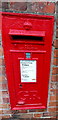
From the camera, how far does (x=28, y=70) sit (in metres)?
1.43

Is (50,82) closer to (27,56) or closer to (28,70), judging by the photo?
(28,70)

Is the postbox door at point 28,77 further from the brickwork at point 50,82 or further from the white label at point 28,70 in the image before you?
the brickwork at point 50,82

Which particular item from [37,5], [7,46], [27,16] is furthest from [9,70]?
[37,5]

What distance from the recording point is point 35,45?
132 cm

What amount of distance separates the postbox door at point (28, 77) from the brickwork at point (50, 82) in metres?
0.18

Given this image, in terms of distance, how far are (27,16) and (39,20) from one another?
0.35ft

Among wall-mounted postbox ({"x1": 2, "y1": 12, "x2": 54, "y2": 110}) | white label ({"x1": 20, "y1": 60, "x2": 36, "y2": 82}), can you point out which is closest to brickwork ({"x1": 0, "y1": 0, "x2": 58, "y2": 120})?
wall-mounted postbox ({"x1": 2, "y1": 12, "x2": 54, "y2": 110})

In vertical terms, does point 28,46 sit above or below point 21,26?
below

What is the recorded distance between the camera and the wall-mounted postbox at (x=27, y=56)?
1.26 meters

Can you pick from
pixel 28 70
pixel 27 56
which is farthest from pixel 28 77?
pixel 27 56

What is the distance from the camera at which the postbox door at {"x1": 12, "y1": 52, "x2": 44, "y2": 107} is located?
1362mm

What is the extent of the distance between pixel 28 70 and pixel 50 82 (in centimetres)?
34

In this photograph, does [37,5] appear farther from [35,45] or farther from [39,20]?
[35,45]

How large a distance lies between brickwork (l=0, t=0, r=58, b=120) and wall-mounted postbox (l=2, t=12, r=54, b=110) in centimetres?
13
